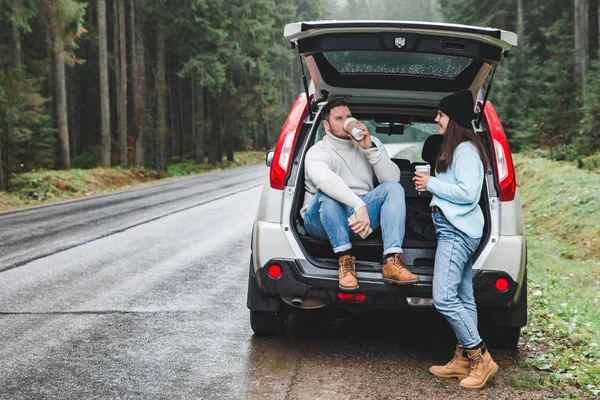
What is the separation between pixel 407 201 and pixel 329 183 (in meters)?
1.12

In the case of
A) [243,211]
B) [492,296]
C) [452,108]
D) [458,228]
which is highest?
[452,108]

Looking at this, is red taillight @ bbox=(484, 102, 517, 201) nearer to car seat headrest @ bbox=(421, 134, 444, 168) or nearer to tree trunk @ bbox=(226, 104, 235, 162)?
car seat headrest @ bbox=(421, 134, 444, 168)

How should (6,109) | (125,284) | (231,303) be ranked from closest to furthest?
1. (231,303)
2. (125,284)
3. (6,109)

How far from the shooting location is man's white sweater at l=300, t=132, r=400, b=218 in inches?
194

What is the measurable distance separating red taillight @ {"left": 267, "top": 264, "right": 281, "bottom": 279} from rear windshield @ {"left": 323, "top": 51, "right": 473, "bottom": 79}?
1593 millimetres

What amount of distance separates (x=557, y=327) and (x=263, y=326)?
8.24 ft

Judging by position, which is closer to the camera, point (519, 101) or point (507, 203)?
point (507, 203)

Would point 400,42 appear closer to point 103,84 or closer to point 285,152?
point 285,152

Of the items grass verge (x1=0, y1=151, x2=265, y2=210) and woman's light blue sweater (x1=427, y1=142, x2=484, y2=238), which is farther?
grass verge (x1=0, y1=151, x2=265, y2=210)

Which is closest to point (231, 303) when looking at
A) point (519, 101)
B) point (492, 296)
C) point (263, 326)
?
point (263, 326)

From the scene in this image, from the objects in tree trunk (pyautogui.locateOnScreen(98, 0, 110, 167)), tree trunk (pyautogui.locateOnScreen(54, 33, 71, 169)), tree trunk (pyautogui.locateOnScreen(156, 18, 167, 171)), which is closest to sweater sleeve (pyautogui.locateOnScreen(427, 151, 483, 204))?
tree trunk (pyautogui.locateOnScreen(54, 33, 71, 169))

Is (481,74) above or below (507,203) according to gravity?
above

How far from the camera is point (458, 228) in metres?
4.50

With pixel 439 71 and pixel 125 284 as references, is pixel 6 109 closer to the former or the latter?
pixel 125 284
